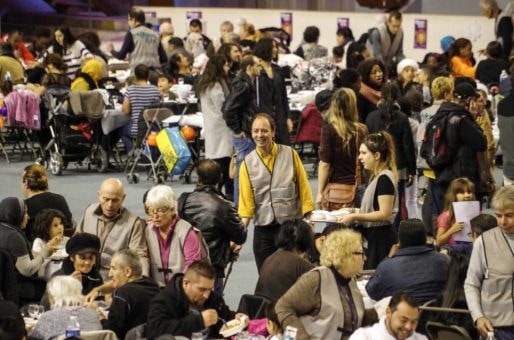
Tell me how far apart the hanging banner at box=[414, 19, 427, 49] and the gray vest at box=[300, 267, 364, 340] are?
51.2ft

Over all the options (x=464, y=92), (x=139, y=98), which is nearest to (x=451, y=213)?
(x=464, y=92)

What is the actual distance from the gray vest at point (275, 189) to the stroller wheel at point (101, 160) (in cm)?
638

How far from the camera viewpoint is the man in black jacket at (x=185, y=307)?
23.7 ft

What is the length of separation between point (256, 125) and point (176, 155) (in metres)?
4.94

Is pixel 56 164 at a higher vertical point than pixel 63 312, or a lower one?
lower

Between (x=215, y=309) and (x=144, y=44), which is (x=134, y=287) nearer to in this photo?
(x=215, y=309)

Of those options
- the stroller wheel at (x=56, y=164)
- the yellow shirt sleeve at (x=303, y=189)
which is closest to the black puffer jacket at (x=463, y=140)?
the yellow shirt sleeve at (x=303, y=189)

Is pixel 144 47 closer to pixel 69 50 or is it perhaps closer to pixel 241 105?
pixel 69 50

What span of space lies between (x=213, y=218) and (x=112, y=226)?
0.70 metres

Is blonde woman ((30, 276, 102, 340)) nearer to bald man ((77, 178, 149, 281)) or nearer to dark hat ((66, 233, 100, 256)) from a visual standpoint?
dark hat ((66, 233, 100, 256))

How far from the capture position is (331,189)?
33.5 feet

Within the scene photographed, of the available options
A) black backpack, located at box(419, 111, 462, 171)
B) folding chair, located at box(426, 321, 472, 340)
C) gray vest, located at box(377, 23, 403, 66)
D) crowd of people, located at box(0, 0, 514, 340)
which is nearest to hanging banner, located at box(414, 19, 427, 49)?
gray vest, located at box(377, 23, 403, 66)

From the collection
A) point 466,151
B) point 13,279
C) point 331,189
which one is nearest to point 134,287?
point 13,279

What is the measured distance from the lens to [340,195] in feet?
33.4
